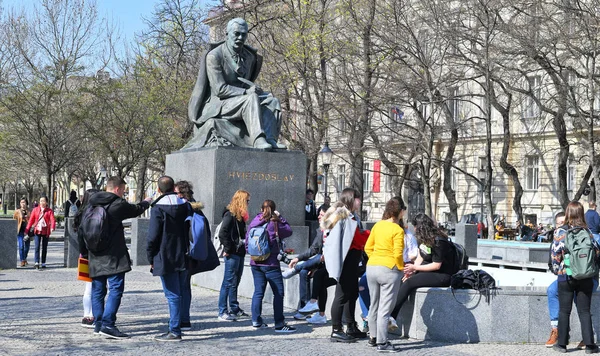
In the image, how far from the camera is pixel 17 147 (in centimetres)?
3991

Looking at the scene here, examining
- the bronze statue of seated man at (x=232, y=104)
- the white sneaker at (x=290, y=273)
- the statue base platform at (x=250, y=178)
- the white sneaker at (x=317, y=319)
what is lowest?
the white sneaker at (x=317, y=319)

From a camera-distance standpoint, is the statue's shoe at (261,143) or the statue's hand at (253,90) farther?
the statue's hand at (253,90)

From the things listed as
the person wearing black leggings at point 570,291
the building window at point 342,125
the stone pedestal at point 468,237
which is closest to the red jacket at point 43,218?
the stone pedestal at point 468,237

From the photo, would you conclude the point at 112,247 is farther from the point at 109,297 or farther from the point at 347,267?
the point at 347,267

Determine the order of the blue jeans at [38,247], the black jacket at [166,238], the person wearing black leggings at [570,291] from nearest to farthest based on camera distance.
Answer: the black jacket at [166,238] → the person wearing black leggings at [570,291] → the blue jeans at [38,247]

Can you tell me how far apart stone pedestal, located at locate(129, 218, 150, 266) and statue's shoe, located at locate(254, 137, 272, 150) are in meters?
3.05

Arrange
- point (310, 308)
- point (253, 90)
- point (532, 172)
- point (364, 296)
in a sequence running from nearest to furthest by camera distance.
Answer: point (364, 296) → point (310, 308) → point (253, 90) → point (532, 172)

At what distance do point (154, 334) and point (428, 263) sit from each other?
3161mm

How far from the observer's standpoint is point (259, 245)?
32.8 ft

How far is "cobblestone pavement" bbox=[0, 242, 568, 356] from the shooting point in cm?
889

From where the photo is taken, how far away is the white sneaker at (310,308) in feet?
35.9

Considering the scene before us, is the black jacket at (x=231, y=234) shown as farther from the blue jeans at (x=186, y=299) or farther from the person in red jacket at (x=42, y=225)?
the person in red jacket at (x=42, y=225)

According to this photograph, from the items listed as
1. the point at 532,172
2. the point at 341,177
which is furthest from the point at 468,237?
Answer: the point at 341,177

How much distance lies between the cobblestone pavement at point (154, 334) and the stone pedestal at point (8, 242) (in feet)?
17.3
